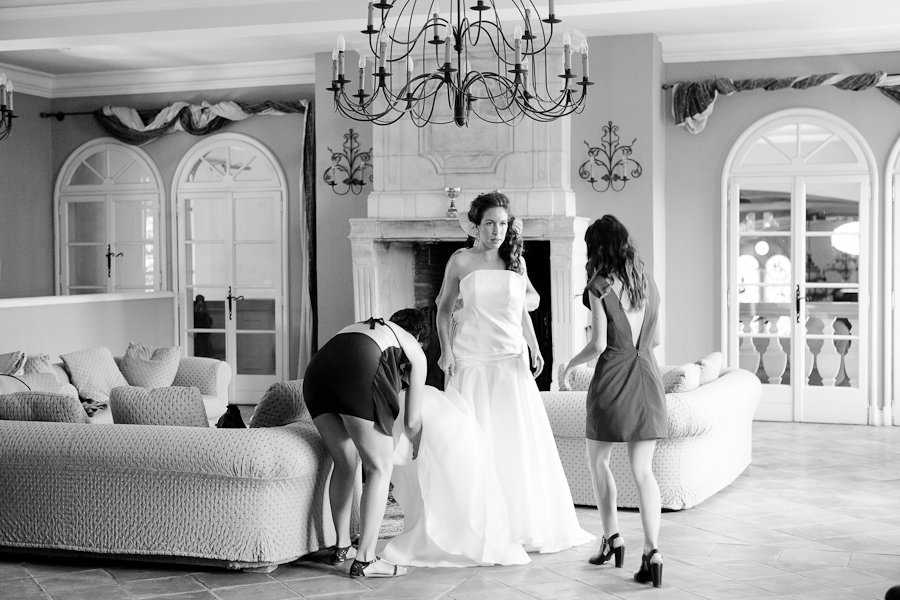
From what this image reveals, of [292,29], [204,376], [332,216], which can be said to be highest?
[292,29]

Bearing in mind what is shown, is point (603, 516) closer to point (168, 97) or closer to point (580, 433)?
point (580, 433)

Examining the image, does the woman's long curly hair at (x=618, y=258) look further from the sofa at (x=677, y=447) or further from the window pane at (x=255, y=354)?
the window pane at (x=255, y=354)

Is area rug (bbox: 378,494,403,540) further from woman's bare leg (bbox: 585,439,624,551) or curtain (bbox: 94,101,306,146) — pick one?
curtain (bbox: 94,101,306,146)

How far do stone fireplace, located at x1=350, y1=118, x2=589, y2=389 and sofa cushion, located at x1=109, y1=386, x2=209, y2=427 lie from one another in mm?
3369

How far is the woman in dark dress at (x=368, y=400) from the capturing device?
3715mm

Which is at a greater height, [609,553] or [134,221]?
[134,221]

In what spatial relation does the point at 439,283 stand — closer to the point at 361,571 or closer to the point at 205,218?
the point at 205,218

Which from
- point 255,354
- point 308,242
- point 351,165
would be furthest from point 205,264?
point 351,165

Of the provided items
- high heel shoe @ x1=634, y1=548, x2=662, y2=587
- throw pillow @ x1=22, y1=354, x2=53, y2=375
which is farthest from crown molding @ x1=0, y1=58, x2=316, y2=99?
high heel shoe @ x1=634, y1=548, x2=662, y2=587

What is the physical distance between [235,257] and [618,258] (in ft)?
18.5

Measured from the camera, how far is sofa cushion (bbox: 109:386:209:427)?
4035 mm

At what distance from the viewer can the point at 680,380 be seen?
4.89 metres

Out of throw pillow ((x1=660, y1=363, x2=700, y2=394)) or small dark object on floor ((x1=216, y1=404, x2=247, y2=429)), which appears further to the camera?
throw pillow ((x1=660, y1=363, x2=700, y2=394))

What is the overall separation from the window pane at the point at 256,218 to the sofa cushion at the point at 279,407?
4.63 m
